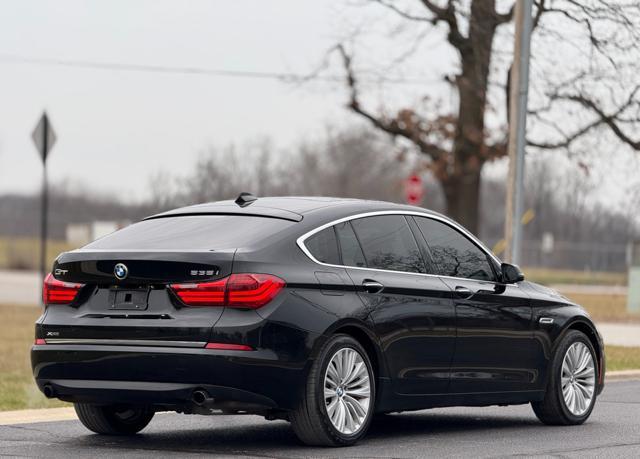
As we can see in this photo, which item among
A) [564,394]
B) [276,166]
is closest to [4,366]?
[564,394]

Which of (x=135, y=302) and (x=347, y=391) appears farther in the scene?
(x=347, y=391)

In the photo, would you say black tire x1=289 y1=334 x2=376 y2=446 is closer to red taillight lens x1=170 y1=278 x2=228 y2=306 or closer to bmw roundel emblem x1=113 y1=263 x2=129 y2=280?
red taillight lens x1=170 y1=278 x2=228 y2=306

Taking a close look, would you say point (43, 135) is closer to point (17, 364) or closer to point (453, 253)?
point (17, 364)

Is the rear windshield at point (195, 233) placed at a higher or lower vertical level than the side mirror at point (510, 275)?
higher

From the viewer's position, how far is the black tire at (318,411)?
27.2 feet

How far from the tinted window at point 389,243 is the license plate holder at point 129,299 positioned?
Answer: 1592 mm

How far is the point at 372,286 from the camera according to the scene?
349 inches

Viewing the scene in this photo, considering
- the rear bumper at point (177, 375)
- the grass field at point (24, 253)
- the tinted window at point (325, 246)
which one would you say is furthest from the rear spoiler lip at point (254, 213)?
the grass field at point (24, 253)

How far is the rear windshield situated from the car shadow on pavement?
1.28m

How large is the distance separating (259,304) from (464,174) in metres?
24.5

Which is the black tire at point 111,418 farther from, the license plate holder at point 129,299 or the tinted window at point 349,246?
the tinted window at point 349,246

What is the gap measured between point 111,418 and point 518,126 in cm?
1193

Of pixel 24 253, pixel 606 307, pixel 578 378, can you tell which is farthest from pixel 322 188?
pixel 578 378

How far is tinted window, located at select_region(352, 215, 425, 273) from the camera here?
9172 millimetres
